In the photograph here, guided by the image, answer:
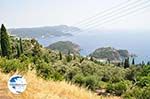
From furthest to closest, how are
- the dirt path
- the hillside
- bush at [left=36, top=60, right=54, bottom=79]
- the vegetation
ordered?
1. bush at [left=36, top=60, right=54, bottom=79]
2. the vegetation
3. the hillside
4. the dirt path

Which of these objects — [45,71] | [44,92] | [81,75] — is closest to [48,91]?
[44,92]

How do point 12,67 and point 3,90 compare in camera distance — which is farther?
point 12,67

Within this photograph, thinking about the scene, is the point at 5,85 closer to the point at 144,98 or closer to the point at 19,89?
the point at 19,89

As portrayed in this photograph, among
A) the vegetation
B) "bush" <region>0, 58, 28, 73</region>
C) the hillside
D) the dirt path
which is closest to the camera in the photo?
the dirt path

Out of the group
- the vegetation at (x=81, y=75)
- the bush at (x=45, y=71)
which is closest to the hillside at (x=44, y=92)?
the vegetation at (x=81, y=75)

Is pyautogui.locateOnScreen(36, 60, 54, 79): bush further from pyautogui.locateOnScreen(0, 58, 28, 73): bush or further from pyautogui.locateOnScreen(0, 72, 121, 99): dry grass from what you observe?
pyautogui.locateOnScreen(0, 72, 121, 99): dry grass

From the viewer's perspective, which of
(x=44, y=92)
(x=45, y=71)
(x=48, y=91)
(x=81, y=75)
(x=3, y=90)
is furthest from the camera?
(x=81, y=75)

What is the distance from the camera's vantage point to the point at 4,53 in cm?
7256

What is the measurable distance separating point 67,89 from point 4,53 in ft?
214

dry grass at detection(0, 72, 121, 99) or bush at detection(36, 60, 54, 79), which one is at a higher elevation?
dry grass at detection(0, 72, 121, 99)

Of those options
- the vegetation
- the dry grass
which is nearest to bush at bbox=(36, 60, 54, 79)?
the vegetation

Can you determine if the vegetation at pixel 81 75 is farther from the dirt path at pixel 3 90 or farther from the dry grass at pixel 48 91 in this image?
the dirt path at pixel 3 90

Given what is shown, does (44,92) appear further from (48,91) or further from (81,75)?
(81,75)

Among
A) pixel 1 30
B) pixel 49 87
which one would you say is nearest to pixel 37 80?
pixel 49 87
